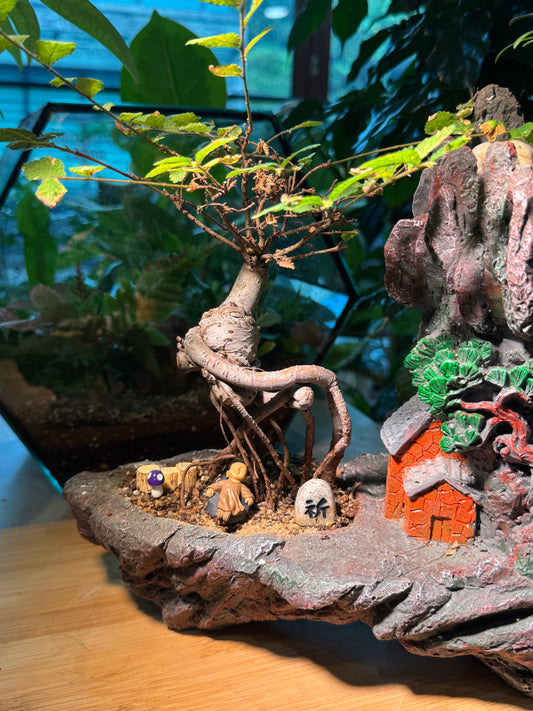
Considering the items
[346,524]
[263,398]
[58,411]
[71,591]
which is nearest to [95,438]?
[58,411]

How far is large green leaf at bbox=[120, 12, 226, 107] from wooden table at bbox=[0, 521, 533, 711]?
1135mm

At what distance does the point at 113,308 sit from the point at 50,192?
2.05ft

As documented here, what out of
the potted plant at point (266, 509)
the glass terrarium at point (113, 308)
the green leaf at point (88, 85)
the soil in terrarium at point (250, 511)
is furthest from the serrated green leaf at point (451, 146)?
the glass terrarium at point (113, 308)

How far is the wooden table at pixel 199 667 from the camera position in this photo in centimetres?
104

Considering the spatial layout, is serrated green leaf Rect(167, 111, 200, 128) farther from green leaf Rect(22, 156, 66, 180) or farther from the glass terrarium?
the glass terrarium

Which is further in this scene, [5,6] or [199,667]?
[199,667]

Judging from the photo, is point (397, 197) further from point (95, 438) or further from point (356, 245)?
point (95, 438)

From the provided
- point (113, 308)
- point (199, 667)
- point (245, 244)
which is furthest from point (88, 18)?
point (199, 667)

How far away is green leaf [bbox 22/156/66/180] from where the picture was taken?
0.94 m

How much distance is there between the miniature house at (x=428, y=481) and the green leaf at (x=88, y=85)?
69cm

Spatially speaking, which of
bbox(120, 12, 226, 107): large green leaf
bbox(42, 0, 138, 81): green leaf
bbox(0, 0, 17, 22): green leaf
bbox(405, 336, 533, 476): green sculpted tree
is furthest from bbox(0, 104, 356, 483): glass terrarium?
bbox(405, 336, 533, 476): green sculpted tree

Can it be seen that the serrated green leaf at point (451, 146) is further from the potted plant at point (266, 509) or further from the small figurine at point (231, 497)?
the small figurine at point (231, 497)

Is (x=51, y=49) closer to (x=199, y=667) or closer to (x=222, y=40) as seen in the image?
(x=222, y=40)

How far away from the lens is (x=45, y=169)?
939 mm
